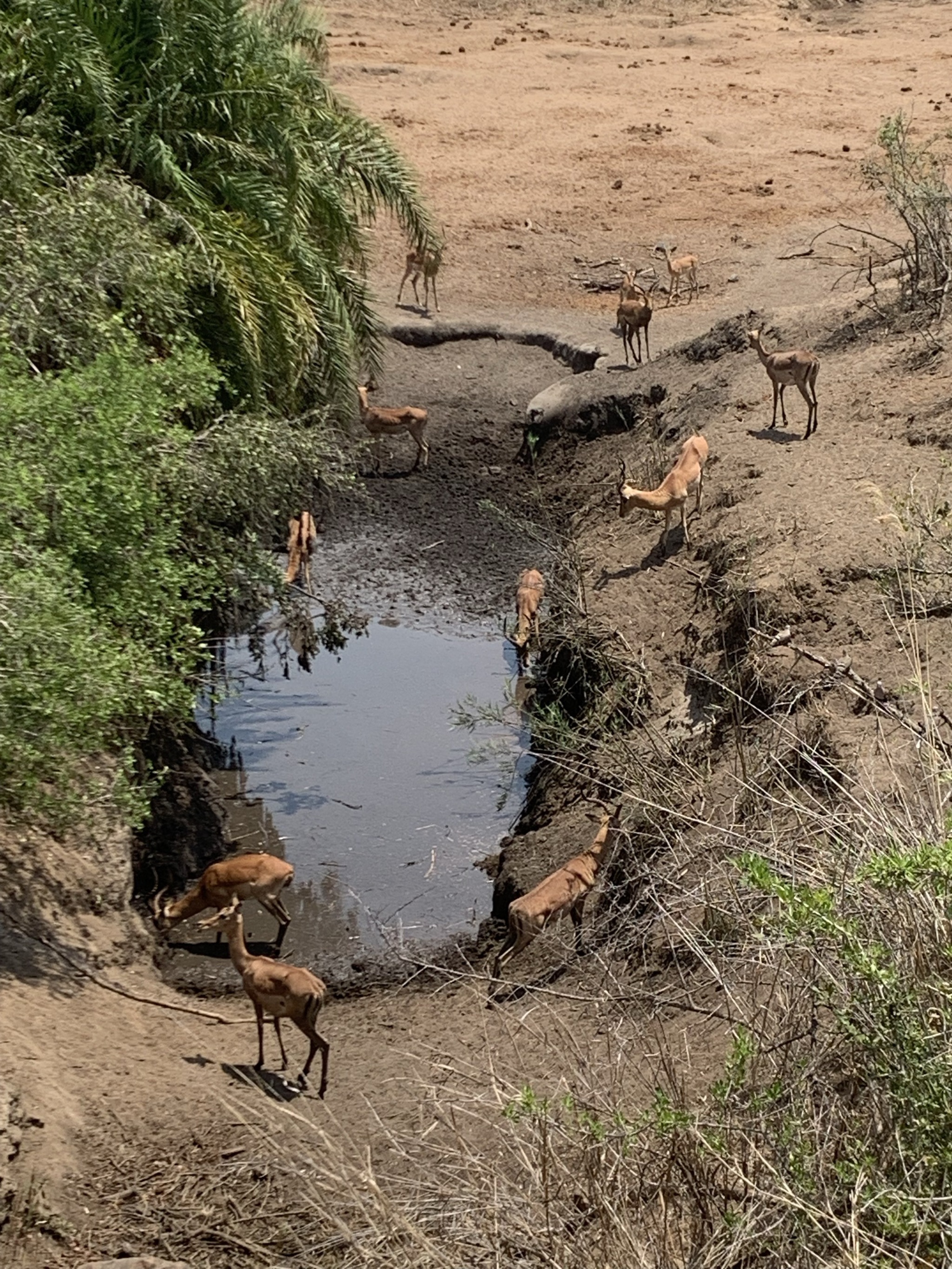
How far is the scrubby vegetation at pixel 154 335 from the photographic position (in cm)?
863

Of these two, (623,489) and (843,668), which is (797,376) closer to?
(623,489)

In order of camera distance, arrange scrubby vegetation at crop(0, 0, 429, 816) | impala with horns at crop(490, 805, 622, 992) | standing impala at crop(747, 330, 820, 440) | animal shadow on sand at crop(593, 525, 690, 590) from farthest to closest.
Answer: standing impala at crop(747, 330, 820, 440) < animal shadow on sand at crop(593, 525, 690, 590) < impala with horns at crop(490, 805, 622, 992) < scrubby vegetation at crop(0, 0, 429, 816)

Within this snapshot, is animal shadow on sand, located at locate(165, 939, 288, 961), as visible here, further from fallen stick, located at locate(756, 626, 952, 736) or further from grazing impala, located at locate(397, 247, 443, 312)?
grazing impala, located at locate(397, 247, 443, 312)

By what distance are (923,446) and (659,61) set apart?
22.9 m

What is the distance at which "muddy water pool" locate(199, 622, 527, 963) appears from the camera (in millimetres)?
11742

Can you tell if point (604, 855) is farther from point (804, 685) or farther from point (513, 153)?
point (513, 153)

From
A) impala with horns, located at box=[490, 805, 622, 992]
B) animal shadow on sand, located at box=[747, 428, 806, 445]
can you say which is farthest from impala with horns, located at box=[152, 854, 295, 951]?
animal shadow on sand, located at box=[747, 428, 806, 445]

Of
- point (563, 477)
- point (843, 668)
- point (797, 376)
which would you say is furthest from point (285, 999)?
point (563, 477)

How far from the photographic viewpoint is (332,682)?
50.9 ft

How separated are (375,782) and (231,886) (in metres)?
2.81

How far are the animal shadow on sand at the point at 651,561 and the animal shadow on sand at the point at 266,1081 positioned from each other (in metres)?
6.72

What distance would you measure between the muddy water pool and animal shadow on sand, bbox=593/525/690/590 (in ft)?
4.18

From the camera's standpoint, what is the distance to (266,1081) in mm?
9078

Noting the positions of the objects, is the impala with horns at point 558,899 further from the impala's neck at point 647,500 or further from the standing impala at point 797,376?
the standing impala at point 797,376
